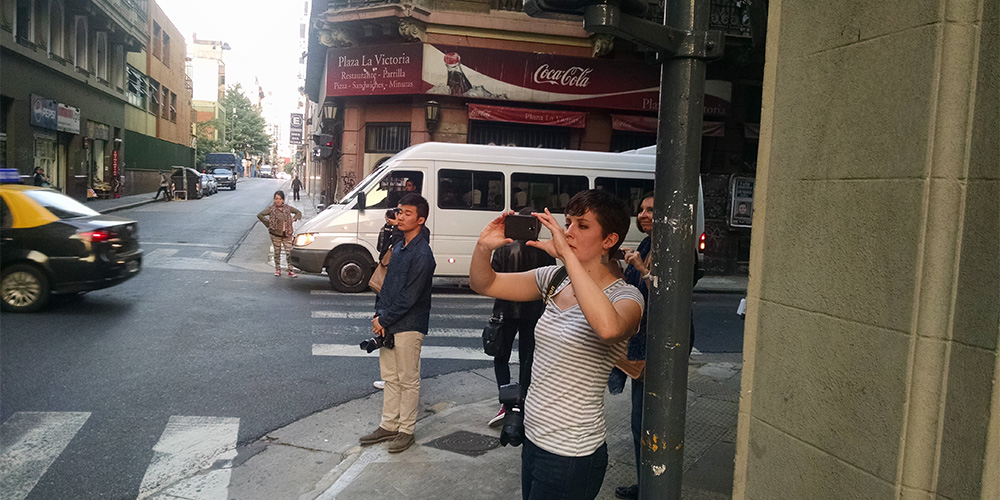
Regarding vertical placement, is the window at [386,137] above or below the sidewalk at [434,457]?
above

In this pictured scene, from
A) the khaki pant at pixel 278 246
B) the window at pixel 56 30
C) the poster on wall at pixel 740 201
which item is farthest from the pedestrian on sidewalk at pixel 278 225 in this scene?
the window at pixel 56 30

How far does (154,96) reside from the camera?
155 feet

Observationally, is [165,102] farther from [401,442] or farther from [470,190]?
[401,442]

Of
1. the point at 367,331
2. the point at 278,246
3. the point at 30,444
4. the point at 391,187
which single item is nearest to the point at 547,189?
the point at 391,187

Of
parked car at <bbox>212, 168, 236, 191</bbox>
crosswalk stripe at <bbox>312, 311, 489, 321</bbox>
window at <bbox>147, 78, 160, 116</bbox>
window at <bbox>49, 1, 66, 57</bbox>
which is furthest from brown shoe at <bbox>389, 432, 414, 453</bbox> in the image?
parked car at <bbox>212, 168, 236, 191</bbox>

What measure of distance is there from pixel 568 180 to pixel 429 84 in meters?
7.54

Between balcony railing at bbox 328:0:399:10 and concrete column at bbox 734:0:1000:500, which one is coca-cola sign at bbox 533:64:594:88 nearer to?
balcony railing at bbox 328:0:399:10

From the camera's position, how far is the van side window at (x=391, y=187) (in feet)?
40.8

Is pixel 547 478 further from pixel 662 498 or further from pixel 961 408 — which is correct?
pixel 961 408

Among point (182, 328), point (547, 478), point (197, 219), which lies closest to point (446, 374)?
point (182, 328)

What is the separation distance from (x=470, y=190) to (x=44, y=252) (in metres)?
6.51

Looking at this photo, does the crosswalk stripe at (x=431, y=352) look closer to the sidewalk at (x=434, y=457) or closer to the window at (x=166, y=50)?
the sidewalk at (x=434, y=457)

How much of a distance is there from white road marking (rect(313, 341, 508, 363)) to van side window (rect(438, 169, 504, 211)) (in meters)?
4.53

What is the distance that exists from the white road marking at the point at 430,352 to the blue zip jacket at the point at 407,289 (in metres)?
2.88
